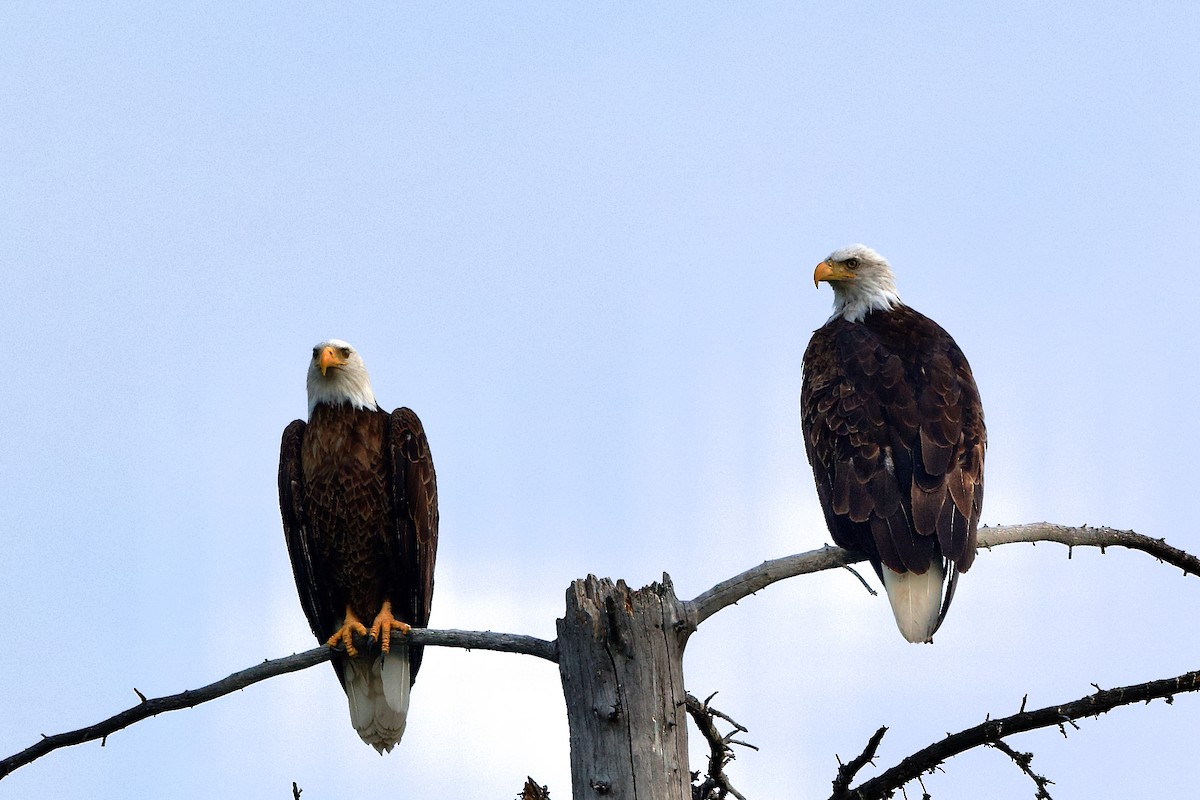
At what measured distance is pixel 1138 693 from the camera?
491 cm

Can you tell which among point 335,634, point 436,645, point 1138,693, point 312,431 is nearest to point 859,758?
point 1138,693

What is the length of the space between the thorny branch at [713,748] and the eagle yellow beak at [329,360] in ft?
9.27

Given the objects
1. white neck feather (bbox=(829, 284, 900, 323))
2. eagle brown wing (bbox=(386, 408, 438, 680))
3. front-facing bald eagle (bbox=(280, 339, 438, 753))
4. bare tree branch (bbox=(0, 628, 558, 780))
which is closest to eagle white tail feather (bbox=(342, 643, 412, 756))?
front-facing bald eagle (bbox=(280, 339, 438, 753))

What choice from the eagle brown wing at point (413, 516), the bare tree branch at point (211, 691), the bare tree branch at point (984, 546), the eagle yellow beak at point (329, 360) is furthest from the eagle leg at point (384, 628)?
the bare tree branch at point (984, 546)

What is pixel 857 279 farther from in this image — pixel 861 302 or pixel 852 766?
pixel 852 766

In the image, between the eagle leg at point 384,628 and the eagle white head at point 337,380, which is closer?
the eagle leg at point 384,628

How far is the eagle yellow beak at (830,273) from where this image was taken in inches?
281

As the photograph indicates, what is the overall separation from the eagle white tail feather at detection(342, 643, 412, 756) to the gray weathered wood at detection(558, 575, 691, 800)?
83.7 inches

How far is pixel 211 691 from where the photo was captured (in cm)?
504

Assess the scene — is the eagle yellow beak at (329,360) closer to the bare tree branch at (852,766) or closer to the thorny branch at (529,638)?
the thorny branch at (529,638)

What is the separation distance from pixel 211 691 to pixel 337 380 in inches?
83.6

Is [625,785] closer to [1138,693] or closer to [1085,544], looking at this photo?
[1138,693]

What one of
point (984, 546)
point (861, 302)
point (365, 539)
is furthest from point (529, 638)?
point (861, 302)

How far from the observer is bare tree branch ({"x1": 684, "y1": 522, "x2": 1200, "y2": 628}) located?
4715mm
